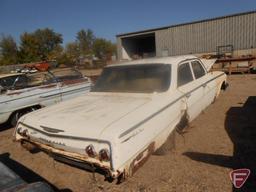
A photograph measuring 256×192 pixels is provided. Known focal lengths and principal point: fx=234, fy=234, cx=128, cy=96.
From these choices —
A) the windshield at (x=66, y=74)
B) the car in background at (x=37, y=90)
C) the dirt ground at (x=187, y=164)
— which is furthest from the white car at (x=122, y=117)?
Answer: the windshield at (x=66, y=74)

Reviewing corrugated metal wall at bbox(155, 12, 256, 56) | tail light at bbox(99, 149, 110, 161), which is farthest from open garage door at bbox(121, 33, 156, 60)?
tail light at bbox(99, 149, 110, 161)

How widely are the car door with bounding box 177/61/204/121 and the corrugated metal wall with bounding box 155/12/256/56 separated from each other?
70.9 ft

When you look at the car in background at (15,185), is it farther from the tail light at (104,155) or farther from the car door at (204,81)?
the car door at (204,81)

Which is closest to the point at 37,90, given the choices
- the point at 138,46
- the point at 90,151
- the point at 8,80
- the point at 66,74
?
the point at 8,80

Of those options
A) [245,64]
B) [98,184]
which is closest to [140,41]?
[245,64]

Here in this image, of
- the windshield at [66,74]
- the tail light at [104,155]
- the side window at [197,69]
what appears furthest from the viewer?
the windshield at [66,74]

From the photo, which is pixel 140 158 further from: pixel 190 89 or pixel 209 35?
pixel 209 35

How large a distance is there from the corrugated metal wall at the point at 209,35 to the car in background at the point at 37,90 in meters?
20.4

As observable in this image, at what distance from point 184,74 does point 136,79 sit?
103 centimetres

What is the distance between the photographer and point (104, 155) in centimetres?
268

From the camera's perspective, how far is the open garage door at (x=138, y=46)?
32469mm

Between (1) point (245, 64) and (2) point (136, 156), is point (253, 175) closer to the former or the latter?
(2) point (136, 156)

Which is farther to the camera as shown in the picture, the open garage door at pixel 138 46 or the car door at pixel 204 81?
the open garage door at pixel 138 46

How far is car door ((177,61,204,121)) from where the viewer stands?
4.32 m
